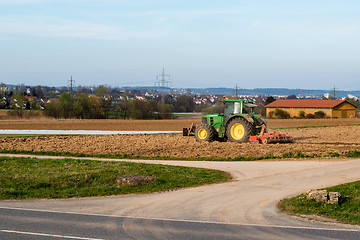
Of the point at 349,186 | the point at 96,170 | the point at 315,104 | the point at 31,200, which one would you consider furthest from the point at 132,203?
the point at 315,104

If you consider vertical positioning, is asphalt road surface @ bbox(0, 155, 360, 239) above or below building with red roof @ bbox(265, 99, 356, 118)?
below

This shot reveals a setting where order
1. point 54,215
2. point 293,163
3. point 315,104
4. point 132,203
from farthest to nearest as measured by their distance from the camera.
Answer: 1. point 315,104
2. point 293,163
3. point 132,203
4. point 54,215

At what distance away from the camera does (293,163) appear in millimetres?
21719

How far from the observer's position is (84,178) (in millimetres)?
17156

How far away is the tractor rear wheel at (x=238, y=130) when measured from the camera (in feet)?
93.9

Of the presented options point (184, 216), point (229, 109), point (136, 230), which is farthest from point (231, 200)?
point (229, 109)

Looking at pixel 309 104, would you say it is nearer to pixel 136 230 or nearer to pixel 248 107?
pixel 248 107

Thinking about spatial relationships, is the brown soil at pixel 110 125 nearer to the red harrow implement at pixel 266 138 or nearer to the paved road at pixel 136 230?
the red harrow implement at pixel 266 138

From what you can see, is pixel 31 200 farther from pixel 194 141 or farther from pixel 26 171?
pixel 194 141

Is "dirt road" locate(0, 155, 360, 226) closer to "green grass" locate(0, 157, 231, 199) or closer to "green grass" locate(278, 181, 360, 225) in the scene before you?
"green grass" locate(278, 181, 360, 225)

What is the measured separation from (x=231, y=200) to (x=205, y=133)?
1670 centimetres

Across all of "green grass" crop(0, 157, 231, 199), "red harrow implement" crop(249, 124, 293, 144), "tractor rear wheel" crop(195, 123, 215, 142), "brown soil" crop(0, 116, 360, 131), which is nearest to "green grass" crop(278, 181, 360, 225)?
"green grass" crop(0, 157, 231, 199)

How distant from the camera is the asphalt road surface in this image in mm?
10086

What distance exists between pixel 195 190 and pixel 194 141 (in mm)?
15882
